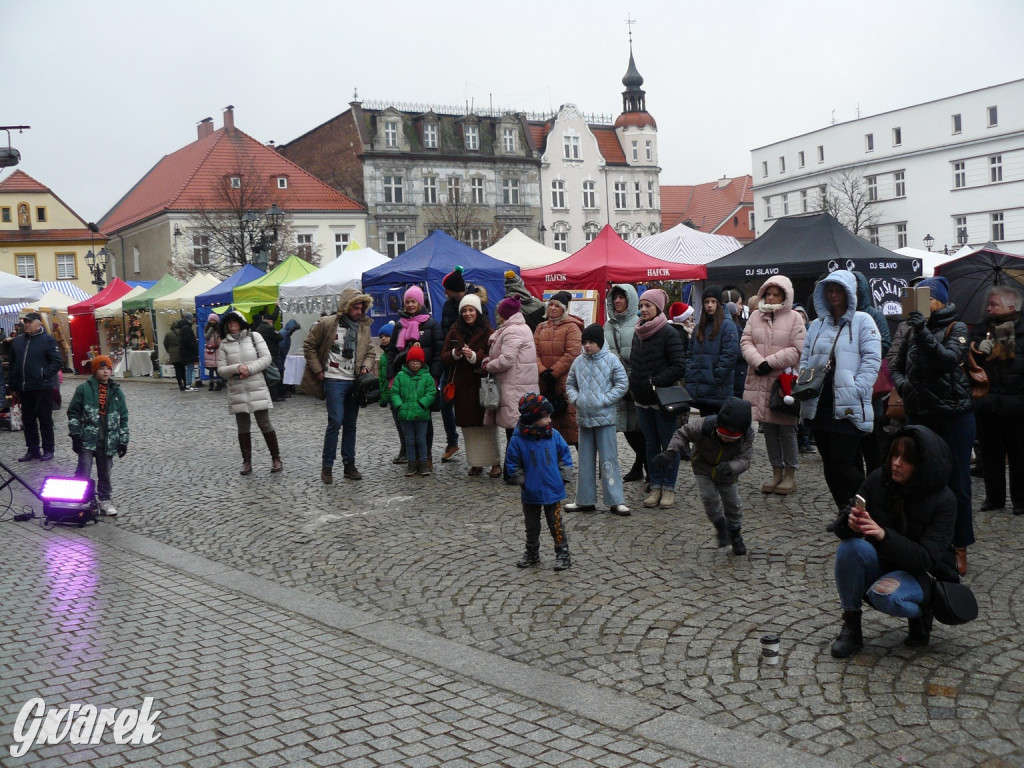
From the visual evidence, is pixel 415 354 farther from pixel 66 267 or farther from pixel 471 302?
pixel 66 267

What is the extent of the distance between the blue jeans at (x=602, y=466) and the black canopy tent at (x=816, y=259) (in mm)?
6736

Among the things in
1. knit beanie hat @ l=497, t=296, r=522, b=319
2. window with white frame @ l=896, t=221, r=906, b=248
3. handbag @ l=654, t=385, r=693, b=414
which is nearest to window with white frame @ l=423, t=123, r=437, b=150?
window with white frame @ l=896, t=221, r=906, b=248

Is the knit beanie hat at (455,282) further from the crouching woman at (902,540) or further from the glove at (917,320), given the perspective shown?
the crouching woman at (902,540)

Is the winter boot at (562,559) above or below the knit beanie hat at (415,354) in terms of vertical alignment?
below

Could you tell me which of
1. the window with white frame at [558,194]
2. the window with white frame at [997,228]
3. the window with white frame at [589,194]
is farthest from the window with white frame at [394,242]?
the window with white frame at [997,228]

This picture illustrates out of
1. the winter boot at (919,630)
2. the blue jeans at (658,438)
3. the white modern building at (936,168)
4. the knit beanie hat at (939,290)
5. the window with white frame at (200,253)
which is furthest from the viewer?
the white modern building at (936,168)

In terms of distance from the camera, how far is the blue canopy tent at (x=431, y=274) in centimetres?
1800

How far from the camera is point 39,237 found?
64.3 meters

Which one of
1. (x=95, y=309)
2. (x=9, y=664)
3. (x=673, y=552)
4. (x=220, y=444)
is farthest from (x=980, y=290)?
(x=95, y=309)

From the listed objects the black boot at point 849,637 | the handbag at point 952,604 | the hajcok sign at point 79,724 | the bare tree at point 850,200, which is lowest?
the hajcok sign at point 79,724

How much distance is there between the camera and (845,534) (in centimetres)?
504

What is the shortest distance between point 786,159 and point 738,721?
78283 mm

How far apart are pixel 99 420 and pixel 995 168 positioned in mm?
63275

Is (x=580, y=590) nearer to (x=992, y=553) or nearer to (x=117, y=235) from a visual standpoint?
(x=992, y=553)
